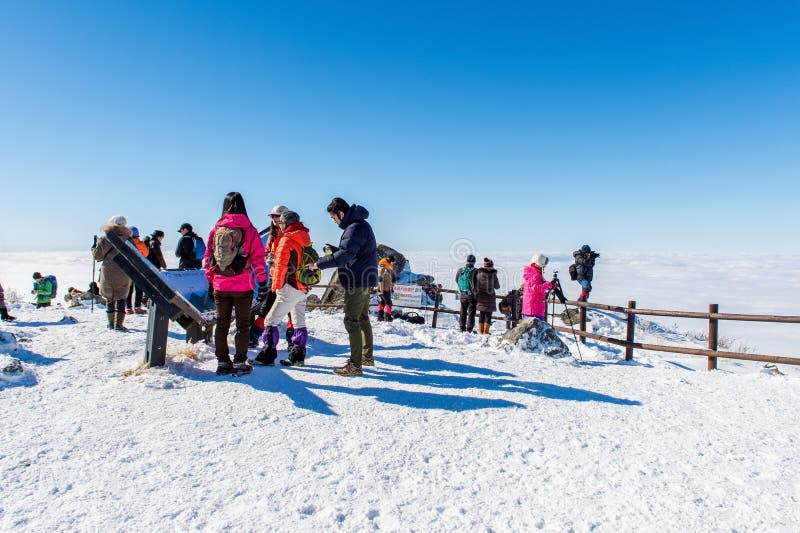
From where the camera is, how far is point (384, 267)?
12086 mm

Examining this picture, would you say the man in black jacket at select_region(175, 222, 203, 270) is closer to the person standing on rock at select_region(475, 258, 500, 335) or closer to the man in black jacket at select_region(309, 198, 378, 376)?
the man in black jacket at select_region(309, 198, 378, 376)

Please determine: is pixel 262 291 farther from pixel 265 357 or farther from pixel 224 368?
pixel 224 368

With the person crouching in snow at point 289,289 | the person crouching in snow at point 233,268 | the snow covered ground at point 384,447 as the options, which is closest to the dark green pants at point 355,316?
Answer: the snow covered ground at point 384,447

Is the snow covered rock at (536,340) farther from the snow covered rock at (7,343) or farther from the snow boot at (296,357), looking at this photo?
the snow covered rock at (7,343)

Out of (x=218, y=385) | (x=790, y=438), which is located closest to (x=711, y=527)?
(x=790, y=438)

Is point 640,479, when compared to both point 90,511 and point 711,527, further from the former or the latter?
point 90,511

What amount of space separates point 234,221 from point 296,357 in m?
1.67

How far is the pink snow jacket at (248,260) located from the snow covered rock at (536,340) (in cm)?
412

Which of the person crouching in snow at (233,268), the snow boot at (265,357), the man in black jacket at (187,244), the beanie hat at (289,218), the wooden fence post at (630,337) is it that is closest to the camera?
the person crouching in snow at (233,268)

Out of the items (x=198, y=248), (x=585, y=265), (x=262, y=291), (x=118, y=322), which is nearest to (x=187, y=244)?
(x=198, y=248)

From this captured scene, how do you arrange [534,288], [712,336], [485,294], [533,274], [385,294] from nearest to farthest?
1. [712,336]
2. [533,274]
3. [534,288]
4. [485,294]
5. [385,294]

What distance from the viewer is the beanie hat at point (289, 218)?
4434 millimetres

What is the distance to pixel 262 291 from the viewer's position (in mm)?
5738

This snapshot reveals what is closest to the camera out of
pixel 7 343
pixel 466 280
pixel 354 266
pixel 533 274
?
pixel 354 266
